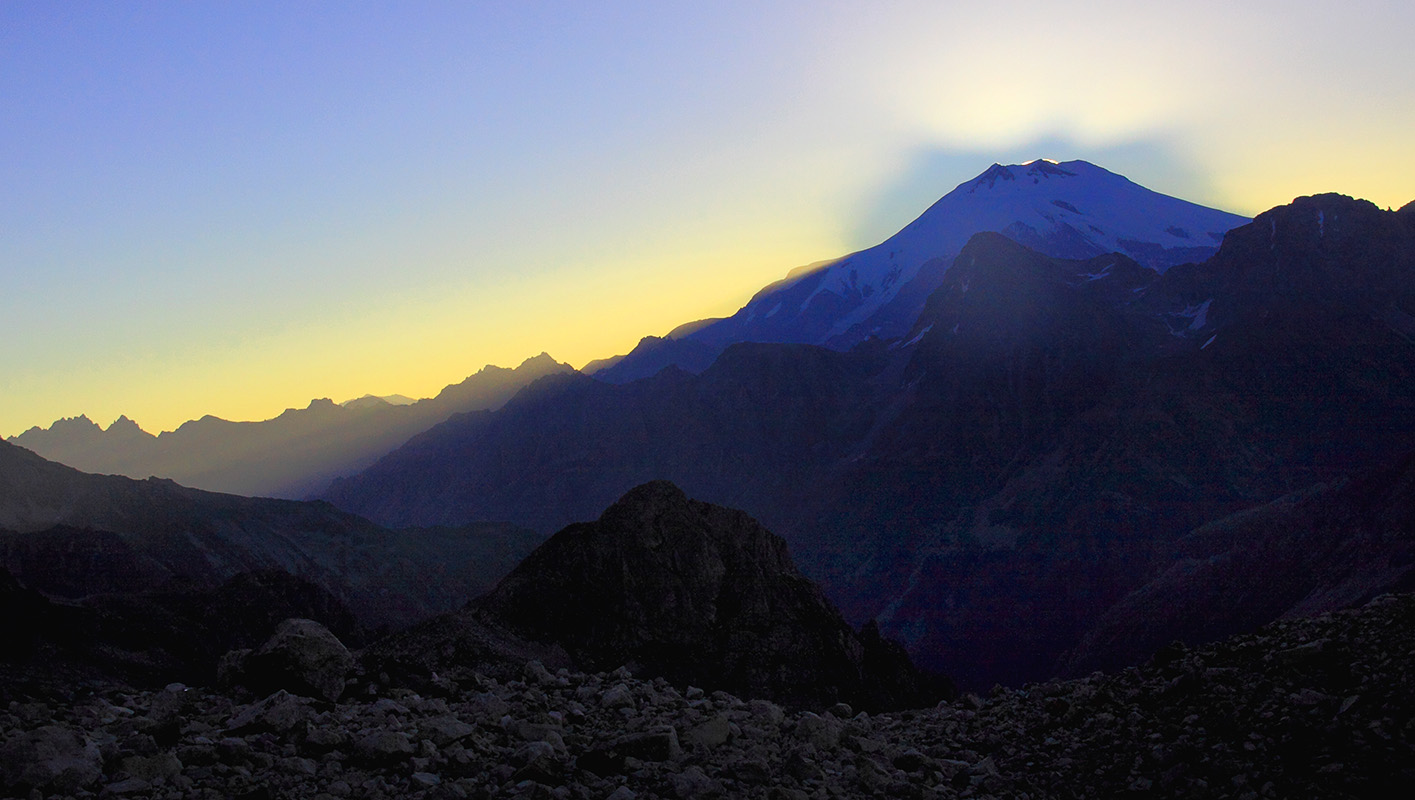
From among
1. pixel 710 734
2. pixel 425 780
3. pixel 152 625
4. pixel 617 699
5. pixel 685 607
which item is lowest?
pixel 685 607

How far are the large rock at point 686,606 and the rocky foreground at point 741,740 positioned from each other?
21377 mm

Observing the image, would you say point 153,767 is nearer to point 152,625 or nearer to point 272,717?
point 272,717

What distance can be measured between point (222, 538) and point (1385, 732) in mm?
126040

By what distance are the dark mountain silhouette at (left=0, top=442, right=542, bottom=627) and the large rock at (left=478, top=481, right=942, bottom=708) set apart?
186 ft

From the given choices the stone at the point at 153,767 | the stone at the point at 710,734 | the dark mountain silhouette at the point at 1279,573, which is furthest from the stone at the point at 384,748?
the dark mountain silhouette at the point at 1279,573

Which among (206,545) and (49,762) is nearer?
(49,762)

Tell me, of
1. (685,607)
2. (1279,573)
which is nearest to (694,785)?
(685,607)

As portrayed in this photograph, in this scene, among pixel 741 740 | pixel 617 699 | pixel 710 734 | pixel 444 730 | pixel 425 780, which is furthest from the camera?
pixel 617 699

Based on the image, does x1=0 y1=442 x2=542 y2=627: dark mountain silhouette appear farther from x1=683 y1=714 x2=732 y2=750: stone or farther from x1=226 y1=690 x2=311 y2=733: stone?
x1=683 y1=714 x2=732 y2=750: stone

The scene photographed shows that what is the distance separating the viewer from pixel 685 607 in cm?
3894

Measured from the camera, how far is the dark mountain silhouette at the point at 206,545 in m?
94.1

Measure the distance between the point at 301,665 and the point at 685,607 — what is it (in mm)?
27425

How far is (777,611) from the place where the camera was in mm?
42281

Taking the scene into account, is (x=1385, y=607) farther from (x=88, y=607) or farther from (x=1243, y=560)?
(x=1243, y=560)
